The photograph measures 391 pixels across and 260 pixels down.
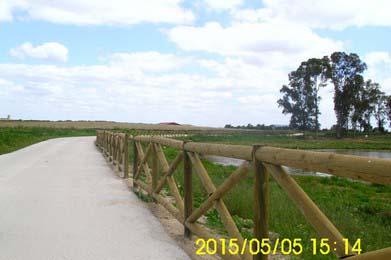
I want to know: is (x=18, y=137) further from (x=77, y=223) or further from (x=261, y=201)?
(x=261, y=201)

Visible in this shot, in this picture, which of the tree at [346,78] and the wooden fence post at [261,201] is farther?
the tree at [346,78]

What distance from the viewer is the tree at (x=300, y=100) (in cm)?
7881

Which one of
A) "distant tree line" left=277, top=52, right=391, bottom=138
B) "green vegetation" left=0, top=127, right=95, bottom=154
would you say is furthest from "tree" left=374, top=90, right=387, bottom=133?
"green vegetation" left=0, top=127, right=95, bottom=154

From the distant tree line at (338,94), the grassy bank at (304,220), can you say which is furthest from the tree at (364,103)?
the grassy bank at (304,220)

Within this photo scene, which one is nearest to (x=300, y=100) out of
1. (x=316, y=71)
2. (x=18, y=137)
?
(x=316, y=71)

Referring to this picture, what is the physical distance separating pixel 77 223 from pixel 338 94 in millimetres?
72218

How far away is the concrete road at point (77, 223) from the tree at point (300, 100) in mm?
71771

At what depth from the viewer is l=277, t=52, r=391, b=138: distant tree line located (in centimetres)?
7231

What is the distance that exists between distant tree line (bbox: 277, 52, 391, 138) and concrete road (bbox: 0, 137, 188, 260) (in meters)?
67.6

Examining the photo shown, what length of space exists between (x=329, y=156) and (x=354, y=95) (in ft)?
246

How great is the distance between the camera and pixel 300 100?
3260 inches

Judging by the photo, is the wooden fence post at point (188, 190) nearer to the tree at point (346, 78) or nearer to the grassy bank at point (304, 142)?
the grassy bank at point (304, 142)
